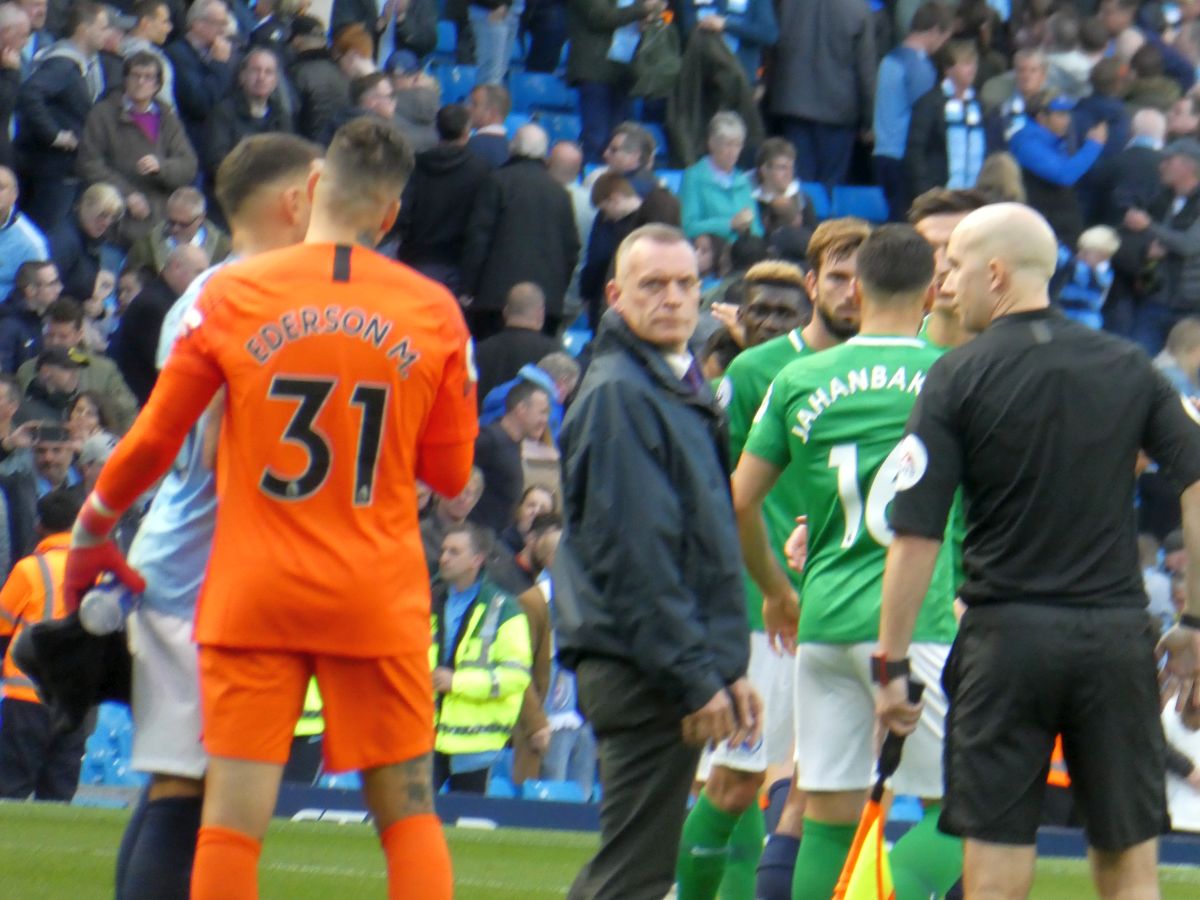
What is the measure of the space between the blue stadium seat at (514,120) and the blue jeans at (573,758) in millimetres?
7310

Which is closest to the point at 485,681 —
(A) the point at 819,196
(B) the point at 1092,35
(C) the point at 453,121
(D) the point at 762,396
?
(D) the point at 762,396

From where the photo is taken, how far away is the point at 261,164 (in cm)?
562

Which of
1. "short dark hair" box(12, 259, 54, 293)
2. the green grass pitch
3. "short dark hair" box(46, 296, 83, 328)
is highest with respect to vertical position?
"short dark hair" box(12, 259, 54, 293)

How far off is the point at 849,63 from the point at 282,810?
939 cm

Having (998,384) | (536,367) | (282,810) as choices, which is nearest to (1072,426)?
(998,384)

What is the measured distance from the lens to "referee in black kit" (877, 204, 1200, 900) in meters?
5.44

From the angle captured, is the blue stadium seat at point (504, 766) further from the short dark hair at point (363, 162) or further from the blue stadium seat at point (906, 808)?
the short dark hair at point (363, 162)

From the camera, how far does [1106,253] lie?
1766cm

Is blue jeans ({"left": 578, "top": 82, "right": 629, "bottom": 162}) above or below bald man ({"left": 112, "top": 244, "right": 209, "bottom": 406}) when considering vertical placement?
above

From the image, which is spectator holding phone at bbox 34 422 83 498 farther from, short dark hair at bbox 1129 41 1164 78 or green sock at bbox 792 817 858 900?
short dark hair at bbox 1129 41 1164 78

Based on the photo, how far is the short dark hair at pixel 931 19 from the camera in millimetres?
18453

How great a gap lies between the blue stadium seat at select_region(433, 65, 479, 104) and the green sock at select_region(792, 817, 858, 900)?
504 inches

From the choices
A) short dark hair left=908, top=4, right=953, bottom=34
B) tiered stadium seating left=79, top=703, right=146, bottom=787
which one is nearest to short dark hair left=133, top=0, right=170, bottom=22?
tiered stadium seating left=79, top=703, right=146, bottom=787

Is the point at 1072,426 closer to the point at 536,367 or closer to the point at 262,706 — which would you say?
the point at 262,706
